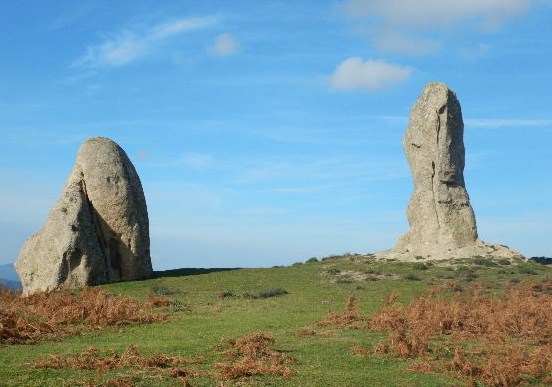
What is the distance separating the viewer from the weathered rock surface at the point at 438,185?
4528cm

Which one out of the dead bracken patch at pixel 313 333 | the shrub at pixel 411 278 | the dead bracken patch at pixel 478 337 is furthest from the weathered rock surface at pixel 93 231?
the dead bracken patch at pixel 478 337

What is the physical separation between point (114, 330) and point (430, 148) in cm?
3099

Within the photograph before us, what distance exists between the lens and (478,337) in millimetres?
20266

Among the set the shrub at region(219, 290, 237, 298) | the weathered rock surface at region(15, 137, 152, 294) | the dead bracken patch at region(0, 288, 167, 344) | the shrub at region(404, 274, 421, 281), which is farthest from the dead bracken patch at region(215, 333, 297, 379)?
the shrub at region(404, 274, 421, 281)

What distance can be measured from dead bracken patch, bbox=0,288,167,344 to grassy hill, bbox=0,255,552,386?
0.08 metres

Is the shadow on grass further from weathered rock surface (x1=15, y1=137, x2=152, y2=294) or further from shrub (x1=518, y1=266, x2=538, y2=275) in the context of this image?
shrub (x1=518, y1=266, x2=538, y2=275)

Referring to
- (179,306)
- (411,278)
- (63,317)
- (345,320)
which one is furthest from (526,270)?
(63,317)

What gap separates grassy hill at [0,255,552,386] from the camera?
14633 mm

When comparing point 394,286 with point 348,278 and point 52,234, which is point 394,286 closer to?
point 348,278

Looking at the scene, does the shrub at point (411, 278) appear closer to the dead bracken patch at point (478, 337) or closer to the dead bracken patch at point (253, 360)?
the dead bracken patch at point (478, 337)

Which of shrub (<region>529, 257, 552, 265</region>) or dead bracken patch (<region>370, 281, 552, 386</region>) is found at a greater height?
shrub (<region>529, 257, 552, 265</region>)

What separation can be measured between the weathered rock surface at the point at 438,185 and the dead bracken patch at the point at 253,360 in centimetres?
2925

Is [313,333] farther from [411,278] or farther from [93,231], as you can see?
[93,231]

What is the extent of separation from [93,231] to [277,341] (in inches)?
757
